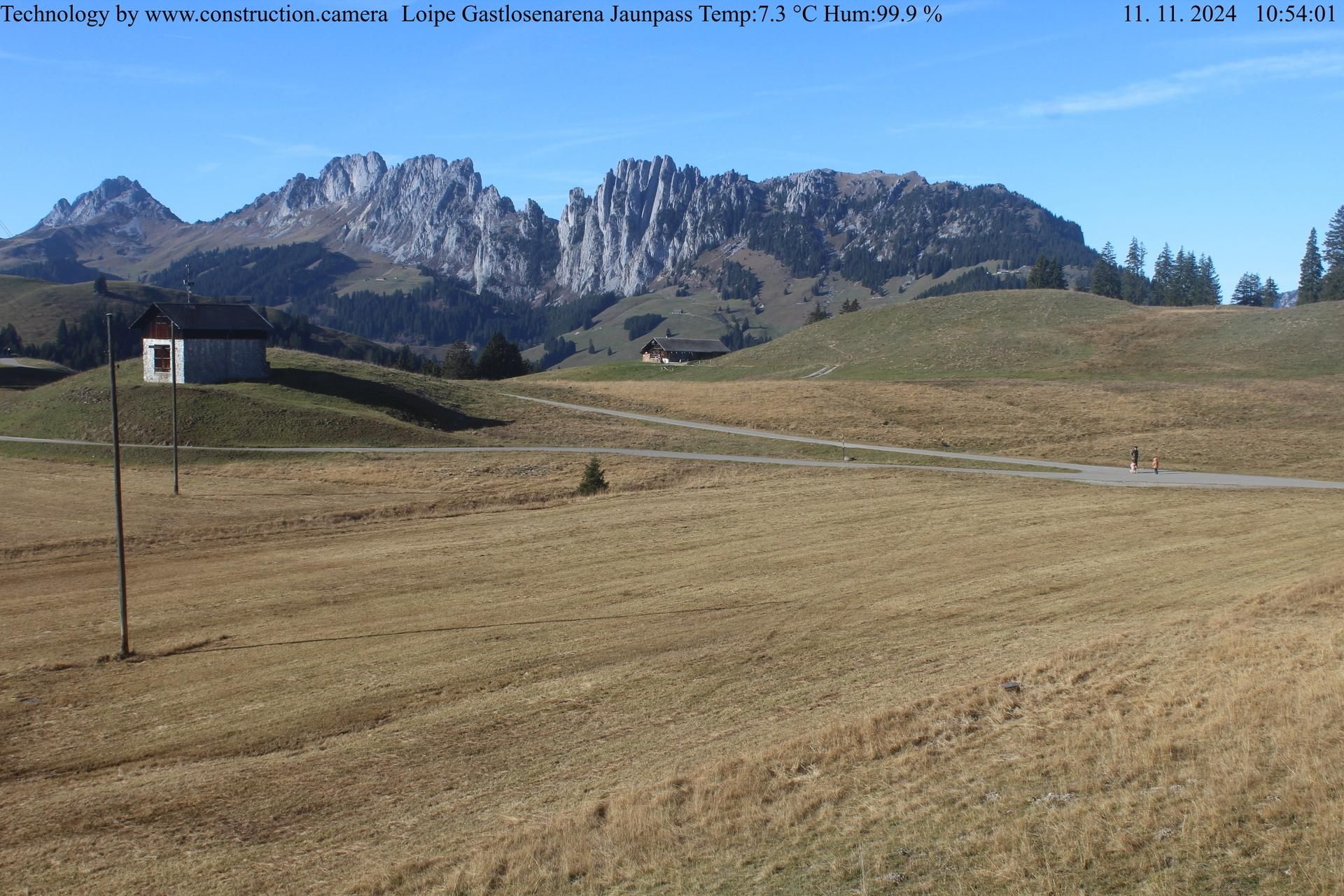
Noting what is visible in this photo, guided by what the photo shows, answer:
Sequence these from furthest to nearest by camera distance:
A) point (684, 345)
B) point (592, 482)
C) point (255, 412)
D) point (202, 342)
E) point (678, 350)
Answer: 1. point (684, 345)
2. point (678, 350)
3. point (202, 342)
4. point (255, 412)
5. point (592, 482)

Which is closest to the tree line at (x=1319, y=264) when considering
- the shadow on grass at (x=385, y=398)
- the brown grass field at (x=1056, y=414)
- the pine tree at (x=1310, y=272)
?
the pine tree at (x=1310, y=272)

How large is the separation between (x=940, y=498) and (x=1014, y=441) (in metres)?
27.7

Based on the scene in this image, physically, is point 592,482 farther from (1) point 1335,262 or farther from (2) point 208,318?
(1) point 1335,262

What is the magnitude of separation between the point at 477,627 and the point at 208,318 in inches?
2617

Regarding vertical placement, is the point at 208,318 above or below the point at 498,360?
above

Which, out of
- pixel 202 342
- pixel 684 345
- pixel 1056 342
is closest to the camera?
pixel 202 342

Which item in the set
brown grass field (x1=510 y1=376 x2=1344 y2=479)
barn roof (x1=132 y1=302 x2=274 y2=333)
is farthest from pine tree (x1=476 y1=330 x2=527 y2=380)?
barn roof (x1=132 y1=302 x2=274 y2=333)

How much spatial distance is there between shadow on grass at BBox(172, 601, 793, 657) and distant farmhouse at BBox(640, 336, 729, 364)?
14956 centimetres

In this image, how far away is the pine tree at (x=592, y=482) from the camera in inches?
2053

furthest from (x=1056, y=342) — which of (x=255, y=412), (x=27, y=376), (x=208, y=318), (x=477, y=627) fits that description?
(x=27, y=376)

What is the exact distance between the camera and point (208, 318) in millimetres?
83000

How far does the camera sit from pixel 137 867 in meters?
13.9

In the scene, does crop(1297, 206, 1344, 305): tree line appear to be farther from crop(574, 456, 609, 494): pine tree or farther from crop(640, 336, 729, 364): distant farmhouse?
crop(574, 456, 609, 494): pine tree

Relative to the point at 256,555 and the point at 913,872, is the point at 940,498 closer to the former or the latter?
the point at 256,555
